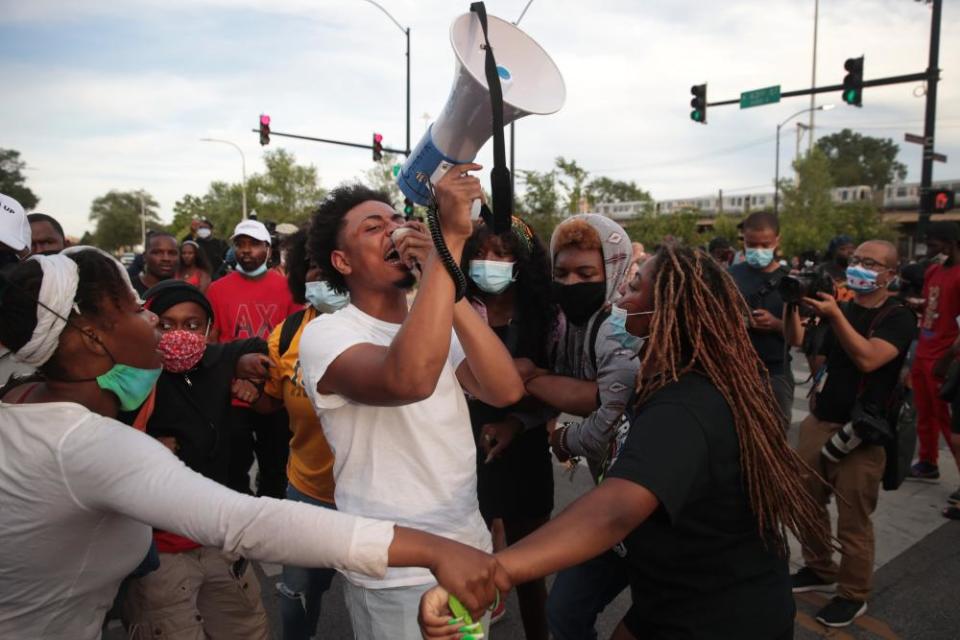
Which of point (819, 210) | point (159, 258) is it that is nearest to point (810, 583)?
point (159, 258)

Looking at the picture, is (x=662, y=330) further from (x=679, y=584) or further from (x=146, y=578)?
(x=146, y=578)

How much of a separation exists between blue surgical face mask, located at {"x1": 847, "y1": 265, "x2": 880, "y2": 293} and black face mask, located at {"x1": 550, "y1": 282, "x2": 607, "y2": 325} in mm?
1950

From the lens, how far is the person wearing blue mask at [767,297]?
406cm

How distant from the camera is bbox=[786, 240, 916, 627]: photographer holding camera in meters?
3.27

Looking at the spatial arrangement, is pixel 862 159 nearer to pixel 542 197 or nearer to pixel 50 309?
pixel 542 197

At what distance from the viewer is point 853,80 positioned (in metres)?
11.3

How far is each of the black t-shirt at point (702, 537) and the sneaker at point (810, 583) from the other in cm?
227

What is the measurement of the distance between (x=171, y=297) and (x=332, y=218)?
1.01 metres

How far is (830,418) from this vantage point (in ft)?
11.7

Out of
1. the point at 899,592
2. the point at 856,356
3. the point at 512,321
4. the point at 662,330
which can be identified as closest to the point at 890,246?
the point at 856,356

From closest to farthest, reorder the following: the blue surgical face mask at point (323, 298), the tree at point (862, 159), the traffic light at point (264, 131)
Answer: the blue surgical face mask at point (323, 298) < the traffic light at point (264, 131) < the tree at point (862, 159)

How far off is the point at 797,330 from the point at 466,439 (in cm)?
327

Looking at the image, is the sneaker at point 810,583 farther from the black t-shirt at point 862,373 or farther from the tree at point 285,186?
the tree at point 285,186

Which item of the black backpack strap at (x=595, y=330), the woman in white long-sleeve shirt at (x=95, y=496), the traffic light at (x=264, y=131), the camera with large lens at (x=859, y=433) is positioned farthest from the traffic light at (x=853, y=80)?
the traffic light at (x=264, y=131)
